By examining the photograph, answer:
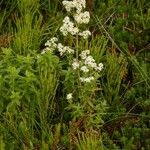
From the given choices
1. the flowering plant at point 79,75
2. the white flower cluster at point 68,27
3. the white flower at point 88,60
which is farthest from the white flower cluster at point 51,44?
the white flower at point 88,60

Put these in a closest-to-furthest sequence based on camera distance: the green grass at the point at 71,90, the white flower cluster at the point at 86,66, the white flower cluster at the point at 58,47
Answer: the green grass at the point at 71,90 → the white flower cluster at the point at 86,66 → the white flower cluster at the point at 58,47

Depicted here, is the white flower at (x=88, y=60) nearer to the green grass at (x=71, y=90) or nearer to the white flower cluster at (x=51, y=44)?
the green grass at (x=71, y=90)

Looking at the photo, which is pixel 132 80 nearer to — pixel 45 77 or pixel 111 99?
pixel 111 99

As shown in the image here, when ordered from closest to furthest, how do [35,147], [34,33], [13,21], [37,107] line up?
1. [35,147]
2. [37,107]
3. [34,33]
4. [13,21]

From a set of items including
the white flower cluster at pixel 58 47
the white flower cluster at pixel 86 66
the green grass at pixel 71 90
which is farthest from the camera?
the white flower cluster at pixel 58 47

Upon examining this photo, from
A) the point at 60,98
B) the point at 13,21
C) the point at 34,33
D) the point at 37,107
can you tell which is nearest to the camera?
the point at 37,107

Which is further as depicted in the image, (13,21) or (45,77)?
(13,21)

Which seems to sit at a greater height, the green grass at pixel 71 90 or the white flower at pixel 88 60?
the white flower at pixel 88 60

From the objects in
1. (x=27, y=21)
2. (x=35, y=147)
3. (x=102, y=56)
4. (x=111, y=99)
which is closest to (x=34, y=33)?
(x=27, y=21)

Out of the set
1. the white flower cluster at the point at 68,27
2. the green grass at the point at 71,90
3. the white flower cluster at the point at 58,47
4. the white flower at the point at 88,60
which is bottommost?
the green grass at the point at 71,90
